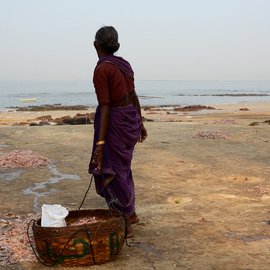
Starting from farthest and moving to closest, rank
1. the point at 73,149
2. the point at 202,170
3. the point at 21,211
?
the point at 73,149 → the point at 202,170 → the point at 21,211

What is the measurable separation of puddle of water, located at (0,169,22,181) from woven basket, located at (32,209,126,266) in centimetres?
429

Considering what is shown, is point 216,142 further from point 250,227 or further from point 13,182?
point 250,227

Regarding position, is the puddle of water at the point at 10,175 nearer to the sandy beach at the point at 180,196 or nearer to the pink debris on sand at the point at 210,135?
the sandy beach at the point at 180,196

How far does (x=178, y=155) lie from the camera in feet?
35.5

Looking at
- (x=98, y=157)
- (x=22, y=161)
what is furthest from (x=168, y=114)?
(x=98, y=157)

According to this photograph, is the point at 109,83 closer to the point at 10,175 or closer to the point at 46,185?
the point at 46,185

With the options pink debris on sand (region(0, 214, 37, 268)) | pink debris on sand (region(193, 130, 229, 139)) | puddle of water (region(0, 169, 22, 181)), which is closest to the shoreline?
pink debris on sand (region(193, 130, 229, 139))

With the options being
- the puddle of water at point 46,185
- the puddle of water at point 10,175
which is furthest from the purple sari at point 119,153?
Answer: the puddle of water at point 10,175

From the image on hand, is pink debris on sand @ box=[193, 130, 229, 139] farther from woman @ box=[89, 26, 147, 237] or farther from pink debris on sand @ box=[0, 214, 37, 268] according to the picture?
woman @ box=[89, 26, 147, 237]

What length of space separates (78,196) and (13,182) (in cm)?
163

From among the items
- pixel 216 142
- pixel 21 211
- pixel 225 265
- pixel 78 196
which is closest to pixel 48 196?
pixel 78 196

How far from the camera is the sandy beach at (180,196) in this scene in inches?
177

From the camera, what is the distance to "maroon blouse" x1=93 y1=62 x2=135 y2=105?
4.79 metres

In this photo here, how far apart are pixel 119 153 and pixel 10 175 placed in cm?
441
